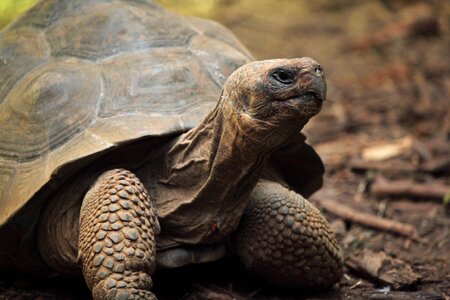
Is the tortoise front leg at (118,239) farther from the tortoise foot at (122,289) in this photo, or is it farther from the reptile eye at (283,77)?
the reptile eye at (283,77)

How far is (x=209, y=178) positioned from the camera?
3.07 m

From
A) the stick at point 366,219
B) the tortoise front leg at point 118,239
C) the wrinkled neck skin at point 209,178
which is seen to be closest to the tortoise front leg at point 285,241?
the wrinkled neck skin at point 209,178

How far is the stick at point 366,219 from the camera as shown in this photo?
4539 mm

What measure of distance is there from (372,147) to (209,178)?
11.8 feet

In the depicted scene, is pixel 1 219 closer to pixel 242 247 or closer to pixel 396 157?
pixel 242 247

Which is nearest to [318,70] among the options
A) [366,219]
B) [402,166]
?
[366,219]

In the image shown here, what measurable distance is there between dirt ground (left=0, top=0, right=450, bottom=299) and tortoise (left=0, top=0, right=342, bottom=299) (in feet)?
0.78

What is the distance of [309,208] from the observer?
11.2ft

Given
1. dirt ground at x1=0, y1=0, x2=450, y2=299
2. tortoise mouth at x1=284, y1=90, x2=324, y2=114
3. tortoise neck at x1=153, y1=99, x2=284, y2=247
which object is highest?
tortoise mouth at x1=284, y1=90, x2=324, y2=114

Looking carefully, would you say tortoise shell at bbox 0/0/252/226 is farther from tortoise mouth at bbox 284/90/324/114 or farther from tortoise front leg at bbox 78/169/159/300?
tortoise mouth at bbox 284/90/324/114

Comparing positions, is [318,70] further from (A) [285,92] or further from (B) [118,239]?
(B) [118,239]

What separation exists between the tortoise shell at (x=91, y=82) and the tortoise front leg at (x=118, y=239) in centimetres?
21

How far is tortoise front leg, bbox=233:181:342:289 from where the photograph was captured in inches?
130

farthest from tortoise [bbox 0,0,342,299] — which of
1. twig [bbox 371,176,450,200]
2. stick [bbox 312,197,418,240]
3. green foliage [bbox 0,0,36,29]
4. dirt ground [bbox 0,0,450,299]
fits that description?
green foliage [bbox 0,0,36,29]
